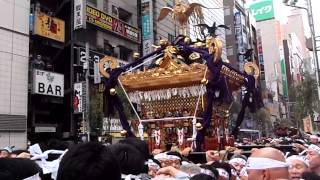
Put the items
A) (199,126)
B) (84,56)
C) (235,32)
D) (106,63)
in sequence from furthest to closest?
(235,32) → (84,56) → (106,63) → (199,126)

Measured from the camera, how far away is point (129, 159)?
3205 mm

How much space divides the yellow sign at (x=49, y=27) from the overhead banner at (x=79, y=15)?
0.86m

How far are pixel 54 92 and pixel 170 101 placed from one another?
46.9 ft

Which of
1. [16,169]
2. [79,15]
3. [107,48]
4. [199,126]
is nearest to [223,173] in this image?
[16,169]

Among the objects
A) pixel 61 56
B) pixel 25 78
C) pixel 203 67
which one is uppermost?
pixel 61 56

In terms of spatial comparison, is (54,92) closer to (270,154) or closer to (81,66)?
(81,66)

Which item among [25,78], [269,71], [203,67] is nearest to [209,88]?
[203,67]

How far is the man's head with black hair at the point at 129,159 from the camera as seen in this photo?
3176 millimetres

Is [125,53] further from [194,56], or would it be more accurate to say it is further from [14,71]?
[194,56]

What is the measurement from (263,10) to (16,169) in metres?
87.4

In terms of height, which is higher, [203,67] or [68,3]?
[68,3]

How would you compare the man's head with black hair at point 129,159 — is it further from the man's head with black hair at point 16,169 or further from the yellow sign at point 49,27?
the yellow sign at point 49,27

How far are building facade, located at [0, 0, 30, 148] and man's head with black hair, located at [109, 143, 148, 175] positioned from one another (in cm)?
1674

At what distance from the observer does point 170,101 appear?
9344mm
